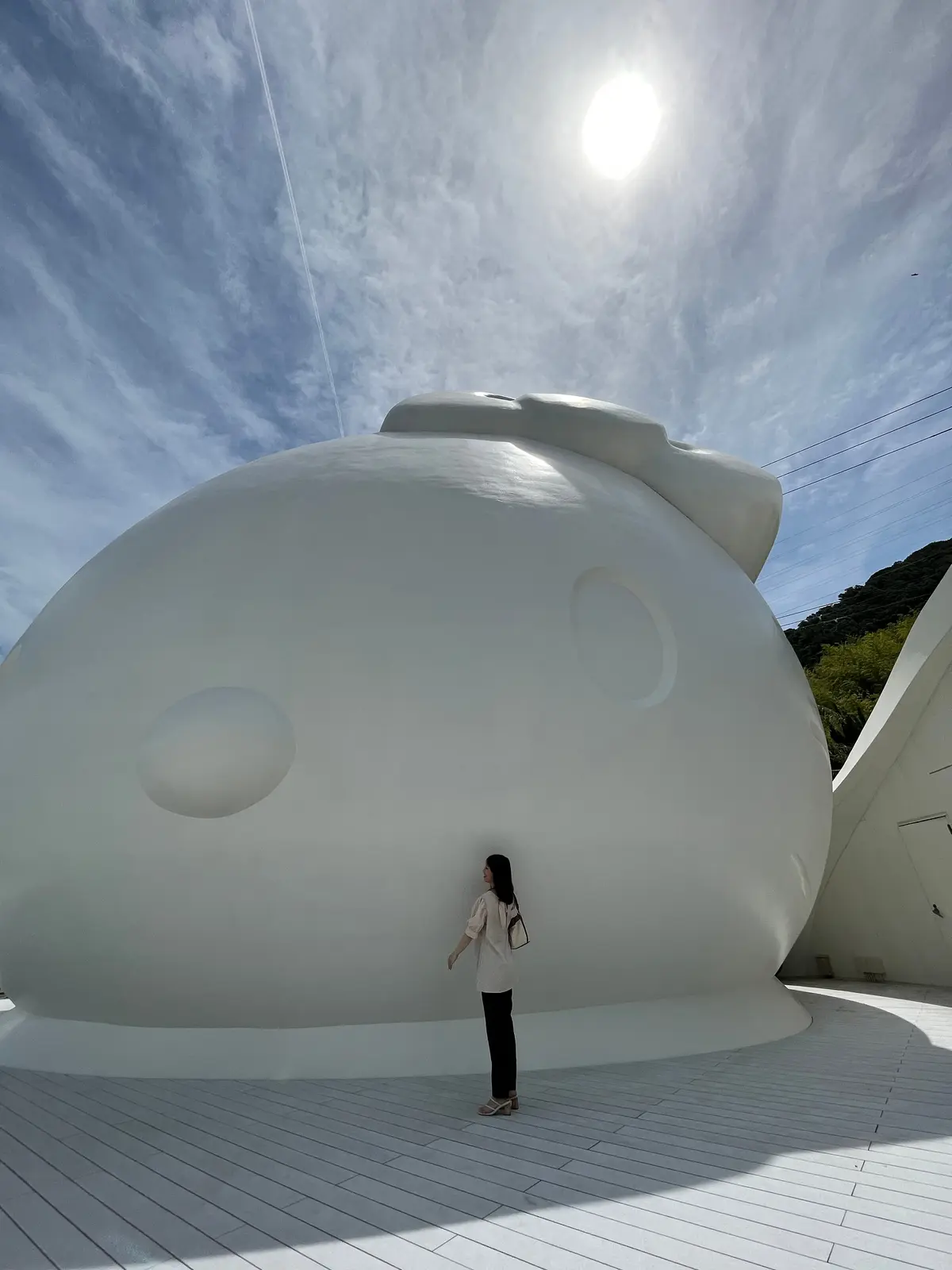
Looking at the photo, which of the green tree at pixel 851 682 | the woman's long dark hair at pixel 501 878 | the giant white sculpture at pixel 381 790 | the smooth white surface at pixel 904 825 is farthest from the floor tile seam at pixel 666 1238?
the green tree at pixel 851 682

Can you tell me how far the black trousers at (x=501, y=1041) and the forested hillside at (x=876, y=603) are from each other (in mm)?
43216

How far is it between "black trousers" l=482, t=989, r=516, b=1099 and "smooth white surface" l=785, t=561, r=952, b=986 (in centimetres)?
786

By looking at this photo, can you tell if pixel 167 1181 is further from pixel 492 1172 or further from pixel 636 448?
pixel 636 448

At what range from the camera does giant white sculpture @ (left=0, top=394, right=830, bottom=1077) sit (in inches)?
216

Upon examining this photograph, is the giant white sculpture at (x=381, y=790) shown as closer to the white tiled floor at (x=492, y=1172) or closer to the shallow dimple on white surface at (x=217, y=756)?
the shallow dimple on white surface at (x=217, y=756)

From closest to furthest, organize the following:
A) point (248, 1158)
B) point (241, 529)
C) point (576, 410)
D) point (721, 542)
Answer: point (248, 1158) < point (241, 529) < point (576, 410) < point (721, 542)

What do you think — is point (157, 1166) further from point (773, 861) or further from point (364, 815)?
point (773, 861)

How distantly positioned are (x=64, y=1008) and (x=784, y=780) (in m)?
7.00

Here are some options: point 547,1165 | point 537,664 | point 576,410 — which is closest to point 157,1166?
point 547,1165

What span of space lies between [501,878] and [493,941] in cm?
40

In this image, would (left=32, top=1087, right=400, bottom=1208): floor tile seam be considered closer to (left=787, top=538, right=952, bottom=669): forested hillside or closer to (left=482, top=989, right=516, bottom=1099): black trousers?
(left=482, top=989, right=516, bottom=1099): black trousers

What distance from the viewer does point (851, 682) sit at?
93.6 ft

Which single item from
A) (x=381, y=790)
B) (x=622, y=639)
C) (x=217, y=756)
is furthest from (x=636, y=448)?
(x=217, y=756)

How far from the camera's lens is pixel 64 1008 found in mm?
6328
